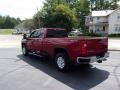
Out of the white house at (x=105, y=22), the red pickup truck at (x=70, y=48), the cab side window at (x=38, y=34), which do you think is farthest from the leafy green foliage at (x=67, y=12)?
the red pickup truck at (x=70, y=48)

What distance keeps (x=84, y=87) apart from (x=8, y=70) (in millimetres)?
3824

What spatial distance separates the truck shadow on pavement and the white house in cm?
4467

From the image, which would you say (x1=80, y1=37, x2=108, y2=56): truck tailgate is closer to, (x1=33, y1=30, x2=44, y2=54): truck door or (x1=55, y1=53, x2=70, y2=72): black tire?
(x1=55, y1=53, x2=70, y2=72): black tire

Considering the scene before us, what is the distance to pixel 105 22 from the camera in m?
54.1

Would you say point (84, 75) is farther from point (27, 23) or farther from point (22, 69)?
point (27, 23)

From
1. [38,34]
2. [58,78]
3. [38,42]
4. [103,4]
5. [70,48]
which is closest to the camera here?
[58,78]

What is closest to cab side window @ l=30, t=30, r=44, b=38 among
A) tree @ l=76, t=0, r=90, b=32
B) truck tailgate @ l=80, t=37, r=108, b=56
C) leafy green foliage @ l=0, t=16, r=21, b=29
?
truck tailgate @ l=80, t=37, r=108, b=56

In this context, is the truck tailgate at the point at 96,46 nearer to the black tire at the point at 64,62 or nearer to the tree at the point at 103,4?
the black tire at the point at 64,62

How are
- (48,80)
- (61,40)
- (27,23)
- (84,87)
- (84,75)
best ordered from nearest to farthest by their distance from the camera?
(84,87), (48,80), (84,75), (61,40), (27,23)

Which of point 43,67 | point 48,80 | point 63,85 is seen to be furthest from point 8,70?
point 63,85

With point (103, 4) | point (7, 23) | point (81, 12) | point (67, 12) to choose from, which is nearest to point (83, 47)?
point (67, 12)

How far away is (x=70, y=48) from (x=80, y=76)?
1.11 m

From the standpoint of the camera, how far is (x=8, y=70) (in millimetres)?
8836

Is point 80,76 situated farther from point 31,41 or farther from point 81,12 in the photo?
point 81,12
